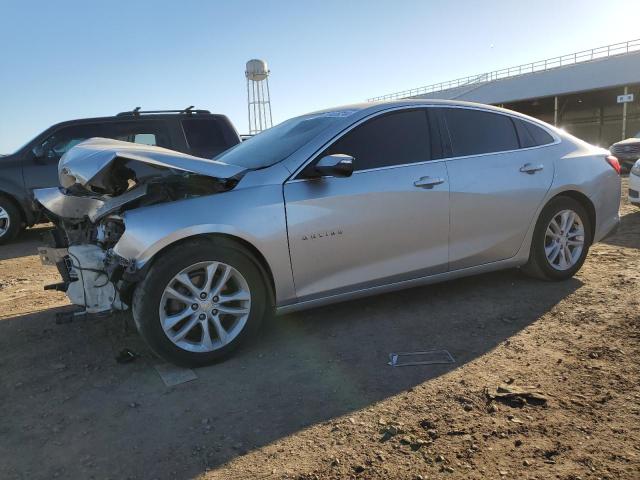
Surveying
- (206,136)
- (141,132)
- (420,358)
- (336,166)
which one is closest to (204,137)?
(206,136)

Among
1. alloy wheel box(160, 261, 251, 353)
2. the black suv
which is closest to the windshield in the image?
alloy wheel box(160, 261, 251, 353)

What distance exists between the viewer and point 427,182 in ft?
13.1

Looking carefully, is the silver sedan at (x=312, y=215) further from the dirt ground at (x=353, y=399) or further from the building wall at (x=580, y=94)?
the building wall at (x=580, y=94)

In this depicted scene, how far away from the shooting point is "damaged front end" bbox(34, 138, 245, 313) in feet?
11.1

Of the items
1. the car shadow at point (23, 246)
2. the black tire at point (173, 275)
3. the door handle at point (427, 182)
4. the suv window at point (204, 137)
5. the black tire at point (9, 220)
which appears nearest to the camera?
the black tire at point (173, 275)

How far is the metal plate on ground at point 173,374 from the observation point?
10.5 feet

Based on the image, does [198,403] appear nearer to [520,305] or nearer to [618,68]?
[520,305]

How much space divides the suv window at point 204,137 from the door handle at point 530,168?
18.0ft

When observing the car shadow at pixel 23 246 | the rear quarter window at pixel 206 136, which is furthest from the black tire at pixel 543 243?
the car shadow at pixel 23 246

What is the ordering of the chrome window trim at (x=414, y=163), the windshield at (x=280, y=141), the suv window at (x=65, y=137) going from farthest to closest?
the suv window at (x=65, y=137)
the windshield at (x=280, y=141)
the chrome window trim at (x=414, y=163)

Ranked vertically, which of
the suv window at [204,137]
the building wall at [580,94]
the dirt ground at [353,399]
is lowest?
the dirt ground at [353,399]

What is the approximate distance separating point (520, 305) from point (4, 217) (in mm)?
7627

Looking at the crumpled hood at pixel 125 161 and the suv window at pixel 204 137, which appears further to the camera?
the suv window at pixel 204 137

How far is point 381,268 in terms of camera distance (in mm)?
3902
